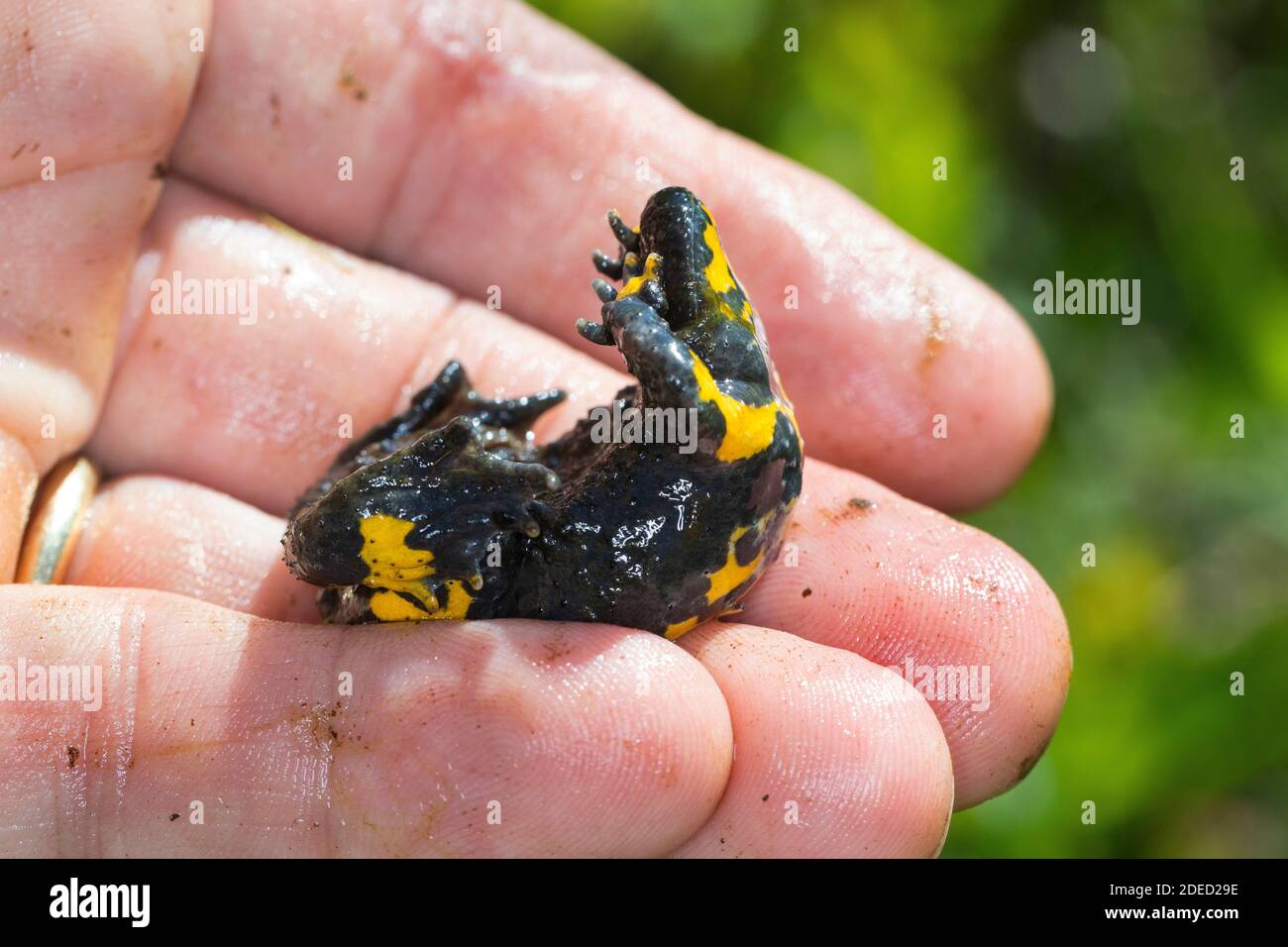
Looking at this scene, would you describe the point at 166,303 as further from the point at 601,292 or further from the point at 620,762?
the point at 620,762

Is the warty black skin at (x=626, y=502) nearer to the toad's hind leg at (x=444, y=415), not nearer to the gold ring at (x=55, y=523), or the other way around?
the toad's hind leg at (x=444, y=415)

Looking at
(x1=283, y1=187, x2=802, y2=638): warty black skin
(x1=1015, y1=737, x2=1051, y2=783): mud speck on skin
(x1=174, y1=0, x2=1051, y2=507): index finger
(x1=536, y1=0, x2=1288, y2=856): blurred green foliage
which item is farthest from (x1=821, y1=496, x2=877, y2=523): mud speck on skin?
(x1=536, y1=0, x2=1288, y2=856): blurred green foliage

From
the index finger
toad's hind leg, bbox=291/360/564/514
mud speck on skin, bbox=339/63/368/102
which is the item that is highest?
mud speck on skin, bbox=339/63/368/102

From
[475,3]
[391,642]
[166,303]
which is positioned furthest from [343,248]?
[391,642]

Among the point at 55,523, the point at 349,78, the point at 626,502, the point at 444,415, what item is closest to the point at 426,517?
the point at 626,502

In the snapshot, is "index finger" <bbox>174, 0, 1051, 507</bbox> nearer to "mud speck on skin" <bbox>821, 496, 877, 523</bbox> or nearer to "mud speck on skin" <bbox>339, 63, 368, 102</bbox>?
"mud speck on skin" <bbox>339, 63, 368, 102</bbox>

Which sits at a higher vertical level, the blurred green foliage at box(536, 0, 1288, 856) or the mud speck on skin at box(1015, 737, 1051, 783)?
the blurred green foliage at box(536, 0, 1288, 856)

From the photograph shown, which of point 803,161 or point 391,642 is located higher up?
point 803,161
